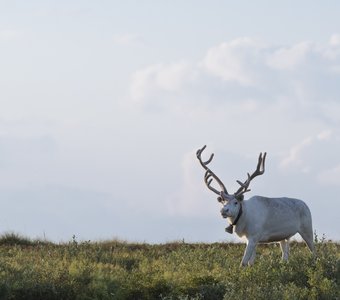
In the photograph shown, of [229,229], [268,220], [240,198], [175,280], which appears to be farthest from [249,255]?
[175,280]

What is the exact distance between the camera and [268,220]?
1966cm

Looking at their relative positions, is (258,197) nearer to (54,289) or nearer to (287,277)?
(287,277)

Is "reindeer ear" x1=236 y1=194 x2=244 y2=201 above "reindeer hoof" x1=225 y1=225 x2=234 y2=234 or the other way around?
above

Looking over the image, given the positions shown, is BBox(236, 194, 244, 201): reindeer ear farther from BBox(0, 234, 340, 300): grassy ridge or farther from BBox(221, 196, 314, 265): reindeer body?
BBox(0, 234, 340, 300): grassy ridge

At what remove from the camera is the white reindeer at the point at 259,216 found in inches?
762

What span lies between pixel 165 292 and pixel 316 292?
8.83ft

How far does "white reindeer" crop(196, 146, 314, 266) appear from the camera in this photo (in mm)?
19344

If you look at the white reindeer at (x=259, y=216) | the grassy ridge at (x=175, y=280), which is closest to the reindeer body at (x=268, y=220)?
the white reindeer at (x=259, y=216)

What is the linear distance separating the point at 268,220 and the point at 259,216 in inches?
8.5

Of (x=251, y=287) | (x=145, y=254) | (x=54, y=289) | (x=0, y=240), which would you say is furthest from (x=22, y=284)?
(x=0, y=240)

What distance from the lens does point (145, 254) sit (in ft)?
76.5

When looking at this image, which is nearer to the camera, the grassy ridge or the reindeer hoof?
the grassy ridge

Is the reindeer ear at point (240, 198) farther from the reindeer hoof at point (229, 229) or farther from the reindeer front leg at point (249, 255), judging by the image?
the reindeer front leg at point (249, 255)

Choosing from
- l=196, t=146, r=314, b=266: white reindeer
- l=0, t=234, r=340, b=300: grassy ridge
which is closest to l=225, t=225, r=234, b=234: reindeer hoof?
l=196, t=146, r=314, b=266: white reindeer
